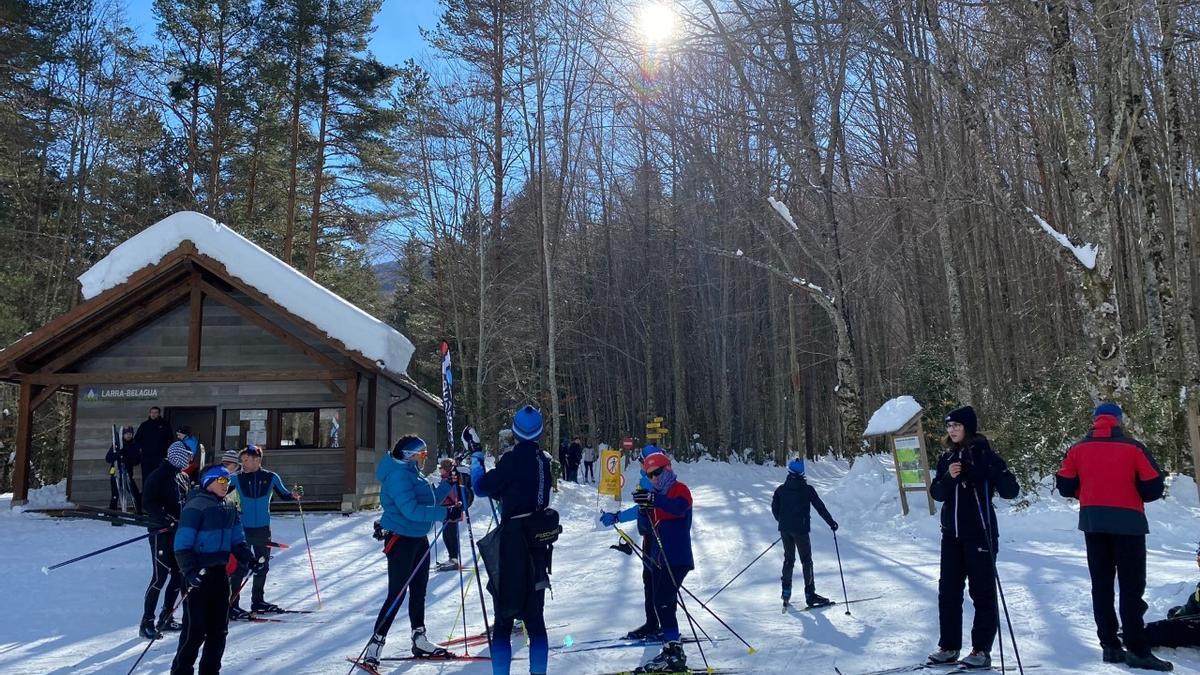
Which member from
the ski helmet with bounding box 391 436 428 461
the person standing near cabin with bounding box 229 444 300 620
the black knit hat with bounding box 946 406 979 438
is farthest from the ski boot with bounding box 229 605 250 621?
the black knit hat with bounding box 946 406 979 438

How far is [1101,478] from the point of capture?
600cm

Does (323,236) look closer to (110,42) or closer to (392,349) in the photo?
(110,42)

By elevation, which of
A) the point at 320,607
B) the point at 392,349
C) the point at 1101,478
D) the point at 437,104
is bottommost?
the point at 320,607

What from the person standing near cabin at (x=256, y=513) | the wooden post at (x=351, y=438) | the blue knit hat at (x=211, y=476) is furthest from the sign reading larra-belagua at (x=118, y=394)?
the blue knit hat at (x=211, y=476)

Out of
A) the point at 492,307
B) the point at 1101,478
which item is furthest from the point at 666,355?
the point at 1101,478

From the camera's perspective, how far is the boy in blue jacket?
18.5 ft

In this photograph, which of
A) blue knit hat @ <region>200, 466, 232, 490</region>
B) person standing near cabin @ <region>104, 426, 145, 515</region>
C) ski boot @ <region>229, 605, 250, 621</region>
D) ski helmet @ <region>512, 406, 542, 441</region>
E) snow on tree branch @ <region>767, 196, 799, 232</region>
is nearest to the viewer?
ski helmet @ <region>512, 406, 542, 441</region>

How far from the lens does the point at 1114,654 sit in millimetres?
5879

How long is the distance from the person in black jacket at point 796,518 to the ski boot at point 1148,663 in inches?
135

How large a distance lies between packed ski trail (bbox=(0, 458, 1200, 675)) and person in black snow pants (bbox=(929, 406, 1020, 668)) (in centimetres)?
43

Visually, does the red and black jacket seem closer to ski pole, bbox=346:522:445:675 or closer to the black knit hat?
the black knit hat

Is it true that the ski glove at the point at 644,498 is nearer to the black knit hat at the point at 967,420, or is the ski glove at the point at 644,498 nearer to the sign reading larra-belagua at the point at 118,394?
the black knit hat at the point at 967,420

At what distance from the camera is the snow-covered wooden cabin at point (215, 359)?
1761cm

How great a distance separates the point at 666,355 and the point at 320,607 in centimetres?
3779
